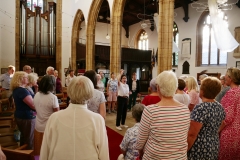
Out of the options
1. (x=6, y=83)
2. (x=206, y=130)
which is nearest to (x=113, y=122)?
(x=6, y=83)

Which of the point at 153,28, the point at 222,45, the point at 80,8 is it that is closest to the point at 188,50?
the point at 153,28

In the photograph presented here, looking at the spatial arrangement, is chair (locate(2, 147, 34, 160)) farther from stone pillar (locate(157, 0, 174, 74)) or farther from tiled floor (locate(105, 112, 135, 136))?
stone pillar (locate(157, 0, 174, 74))

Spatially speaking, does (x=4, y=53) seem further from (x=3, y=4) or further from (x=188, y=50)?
(x=188, y=50)

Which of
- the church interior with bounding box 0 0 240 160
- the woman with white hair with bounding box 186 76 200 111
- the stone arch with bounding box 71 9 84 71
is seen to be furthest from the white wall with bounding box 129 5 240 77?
the woman with white hair with bounding box 186 76 200 111

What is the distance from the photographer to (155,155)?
154cm

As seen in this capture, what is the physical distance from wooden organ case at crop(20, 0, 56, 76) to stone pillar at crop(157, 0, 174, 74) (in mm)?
9303

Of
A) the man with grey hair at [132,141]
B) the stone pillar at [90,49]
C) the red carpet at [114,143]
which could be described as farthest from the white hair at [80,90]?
the stone pillar at [90,49]

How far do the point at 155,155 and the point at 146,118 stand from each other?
0.29 m

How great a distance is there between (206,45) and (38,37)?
35.1ft

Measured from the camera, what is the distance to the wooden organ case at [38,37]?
12953mm

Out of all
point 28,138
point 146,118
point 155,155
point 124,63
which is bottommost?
point 28,138

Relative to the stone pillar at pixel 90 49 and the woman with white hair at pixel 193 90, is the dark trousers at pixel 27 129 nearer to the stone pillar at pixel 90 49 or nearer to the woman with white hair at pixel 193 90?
the woman with white hair at pixel 193 90

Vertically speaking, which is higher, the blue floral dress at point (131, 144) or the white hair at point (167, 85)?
the white hair at point (167, 85)

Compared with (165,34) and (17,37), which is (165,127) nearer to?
(165,34)
